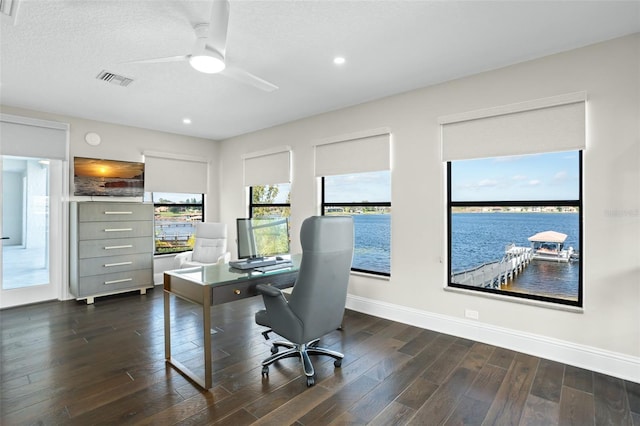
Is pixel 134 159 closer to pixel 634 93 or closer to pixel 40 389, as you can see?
pixel 40 389

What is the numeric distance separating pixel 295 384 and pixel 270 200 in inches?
143

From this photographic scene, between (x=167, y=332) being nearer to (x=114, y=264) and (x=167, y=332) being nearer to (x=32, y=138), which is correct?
(x=114, y=264)

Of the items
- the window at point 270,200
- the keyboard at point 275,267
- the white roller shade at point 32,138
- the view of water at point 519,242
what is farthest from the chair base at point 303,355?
the white roller shade at point 32,138

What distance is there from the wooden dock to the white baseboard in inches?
16.1

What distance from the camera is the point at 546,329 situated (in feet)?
9.57

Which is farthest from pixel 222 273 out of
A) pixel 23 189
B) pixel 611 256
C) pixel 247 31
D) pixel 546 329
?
pixel 23 189

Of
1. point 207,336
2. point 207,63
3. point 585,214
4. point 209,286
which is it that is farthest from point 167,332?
point 585,214

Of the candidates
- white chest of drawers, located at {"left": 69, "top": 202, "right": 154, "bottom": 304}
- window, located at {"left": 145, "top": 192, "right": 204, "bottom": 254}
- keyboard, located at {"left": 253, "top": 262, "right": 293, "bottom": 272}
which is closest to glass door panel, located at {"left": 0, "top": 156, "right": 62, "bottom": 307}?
white chest of drawers, located at {"left": 69, "top": 202, "right": 154, "bottom": 304}

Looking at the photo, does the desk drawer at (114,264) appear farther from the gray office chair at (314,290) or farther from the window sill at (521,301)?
the window sill at (521,301)

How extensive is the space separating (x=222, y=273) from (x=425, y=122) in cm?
263

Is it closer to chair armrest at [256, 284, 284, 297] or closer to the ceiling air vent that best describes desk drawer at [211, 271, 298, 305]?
chair armrest at [256, 284, 284, 297]

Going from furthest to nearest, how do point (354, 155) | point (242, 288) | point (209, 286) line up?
point (354, 155)
point (242, 288)
point (209, 286)

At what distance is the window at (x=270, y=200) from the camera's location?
539 cm

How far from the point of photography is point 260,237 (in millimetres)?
3027
